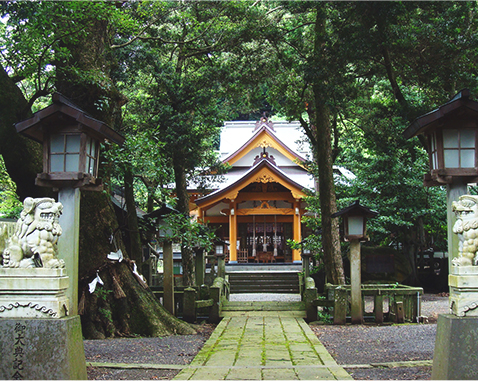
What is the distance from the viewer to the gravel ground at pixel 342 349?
5602 mm

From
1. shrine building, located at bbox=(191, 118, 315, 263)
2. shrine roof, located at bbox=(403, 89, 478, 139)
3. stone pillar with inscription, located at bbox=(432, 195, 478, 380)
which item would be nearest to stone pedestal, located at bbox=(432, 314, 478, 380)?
stone pillar with inscription, located at bbox=(432, 195, 478, 380)

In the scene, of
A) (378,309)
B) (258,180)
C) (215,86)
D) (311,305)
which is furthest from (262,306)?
(258,180)

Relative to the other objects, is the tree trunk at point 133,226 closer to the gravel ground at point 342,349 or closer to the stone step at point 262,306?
the stone step at point 262,306

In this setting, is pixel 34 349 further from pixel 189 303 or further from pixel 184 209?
pixel 184 209

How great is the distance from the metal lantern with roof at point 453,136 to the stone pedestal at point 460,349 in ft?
6.46

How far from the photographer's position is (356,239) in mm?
10469

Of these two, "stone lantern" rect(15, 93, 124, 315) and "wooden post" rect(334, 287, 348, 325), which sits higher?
"stone lantern" rect(15, 93, 124, 315)

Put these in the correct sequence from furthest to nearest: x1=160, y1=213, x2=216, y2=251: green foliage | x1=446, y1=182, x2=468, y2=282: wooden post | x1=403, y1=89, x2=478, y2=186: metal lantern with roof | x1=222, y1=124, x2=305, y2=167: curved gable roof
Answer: x1=222, y1=124, x2=305, y2=167: curved gable roof
x1=160, y1=213, x2=216, y2=251: green foliage
x1=403, y1=89, x2=478, y2=186: metal lantern with roof
x1=446, y1=182, x2=468, y2=282: wooden post

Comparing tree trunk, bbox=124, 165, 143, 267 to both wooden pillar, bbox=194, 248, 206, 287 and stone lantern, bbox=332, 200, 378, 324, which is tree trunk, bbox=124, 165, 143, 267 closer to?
wooden pillar, bbox=194, 248, 206, 287

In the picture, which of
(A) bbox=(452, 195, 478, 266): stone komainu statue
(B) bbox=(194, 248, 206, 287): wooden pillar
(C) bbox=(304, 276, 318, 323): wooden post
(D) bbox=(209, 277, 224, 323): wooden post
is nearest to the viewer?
(A) bbox=(452, 195, 478, 266): stone komainu statue

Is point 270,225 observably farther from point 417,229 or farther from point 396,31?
point 396,31

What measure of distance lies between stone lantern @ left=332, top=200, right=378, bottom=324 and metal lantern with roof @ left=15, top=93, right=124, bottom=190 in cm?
611

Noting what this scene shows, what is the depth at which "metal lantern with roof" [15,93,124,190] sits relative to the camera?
583 cm

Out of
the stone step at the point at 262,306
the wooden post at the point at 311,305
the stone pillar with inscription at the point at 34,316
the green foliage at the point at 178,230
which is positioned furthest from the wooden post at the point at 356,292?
the stone pillar with inscription at the point at 34,316
